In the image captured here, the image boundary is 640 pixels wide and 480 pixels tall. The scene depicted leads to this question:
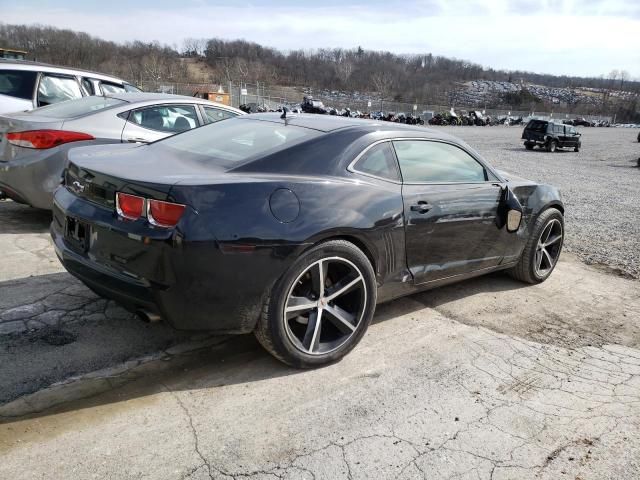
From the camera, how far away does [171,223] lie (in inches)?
106

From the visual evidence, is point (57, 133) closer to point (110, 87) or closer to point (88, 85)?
point (88, 85)

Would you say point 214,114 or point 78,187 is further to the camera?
point 214,114

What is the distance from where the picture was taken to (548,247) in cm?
532

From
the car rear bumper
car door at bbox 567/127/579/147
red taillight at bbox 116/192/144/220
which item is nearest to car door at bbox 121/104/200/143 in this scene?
the car rear bumper

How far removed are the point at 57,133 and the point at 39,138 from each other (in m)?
0.17

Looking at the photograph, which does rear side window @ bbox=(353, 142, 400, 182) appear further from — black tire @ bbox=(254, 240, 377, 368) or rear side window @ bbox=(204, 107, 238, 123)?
rear side window @ bbox=(204, 107, 238, 123)

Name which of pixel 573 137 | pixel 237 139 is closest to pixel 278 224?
pixel 237 139

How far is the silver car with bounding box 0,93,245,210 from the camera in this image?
527cm

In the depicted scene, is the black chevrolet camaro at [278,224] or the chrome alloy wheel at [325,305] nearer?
the black chevrolet camaro at [278,224]

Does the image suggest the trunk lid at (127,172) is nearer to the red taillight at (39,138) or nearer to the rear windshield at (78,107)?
the red taillight at (39,138)

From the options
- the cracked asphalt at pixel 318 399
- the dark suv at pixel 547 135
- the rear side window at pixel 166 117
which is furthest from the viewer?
the dark suv at pixel 547 135

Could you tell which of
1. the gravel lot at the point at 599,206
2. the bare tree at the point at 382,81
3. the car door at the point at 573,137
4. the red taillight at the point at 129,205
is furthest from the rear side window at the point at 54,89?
the bare tree at the point at 382,81

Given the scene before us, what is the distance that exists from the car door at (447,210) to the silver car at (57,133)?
3.40 metres

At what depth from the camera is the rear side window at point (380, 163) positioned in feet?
11.5
